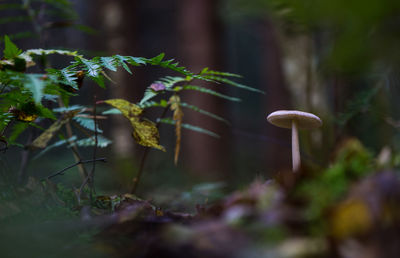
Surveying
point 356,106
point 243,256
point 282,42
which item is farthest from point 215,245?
point 282,42

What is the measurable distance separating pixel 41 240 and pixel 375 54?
3.59 ft

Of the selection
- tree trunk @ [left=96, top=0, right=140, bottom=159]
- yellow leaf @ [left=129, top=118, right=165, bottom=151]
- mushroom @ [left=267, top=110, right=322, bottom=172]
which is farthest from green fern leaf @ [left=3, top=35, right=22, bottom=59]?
tree trunk @ [left=96, top=0, right=140, bottom=159]

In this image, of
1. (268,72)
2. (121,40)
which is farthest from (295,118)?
(268,72)

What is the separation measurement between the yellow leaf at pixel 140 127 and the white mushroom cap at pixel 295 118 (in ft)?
1.87

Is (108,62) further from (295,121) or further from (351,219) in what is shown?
(351,219)

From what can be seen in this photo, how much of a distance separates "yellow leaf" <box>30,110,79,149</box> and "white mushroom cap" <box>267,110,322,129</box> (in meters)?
1.06

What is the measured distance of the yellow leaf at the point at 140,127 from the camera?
1511 millimetres

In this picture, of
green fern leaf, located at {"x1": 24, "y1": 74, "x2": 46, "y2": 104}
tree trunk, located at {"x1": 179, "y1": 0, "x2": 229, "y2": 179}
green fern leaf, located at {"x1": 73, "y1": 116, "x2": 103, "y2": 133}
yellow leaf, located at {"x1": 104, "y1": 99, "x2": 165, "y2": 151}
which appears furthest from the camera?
tree trunk, located at {"x1": 179, "y1": 0, "x2": 229, "y2": 179}

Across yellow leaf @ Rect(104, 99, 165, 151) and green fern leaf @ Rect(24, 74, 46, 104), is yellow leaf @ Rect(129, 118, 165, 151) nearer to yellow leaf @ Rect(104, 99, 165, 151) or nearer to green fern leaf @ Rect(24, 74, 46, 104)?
yellow leaf @ Rect(104, 99, 165, 151)

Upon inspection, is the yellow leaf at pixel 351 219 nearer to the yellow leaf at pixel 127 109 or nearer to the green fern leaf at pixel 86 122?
the yellow leaf at pixel 127 109

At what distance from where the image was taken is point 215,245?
2.42ft

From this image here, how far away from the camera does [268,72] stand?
8.87 meters

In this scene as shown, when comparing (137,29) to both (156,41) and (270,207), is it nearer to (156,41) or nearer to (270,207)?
(270,207)

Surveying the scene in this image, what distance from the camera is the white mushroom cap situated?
1.56 metres
